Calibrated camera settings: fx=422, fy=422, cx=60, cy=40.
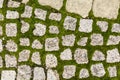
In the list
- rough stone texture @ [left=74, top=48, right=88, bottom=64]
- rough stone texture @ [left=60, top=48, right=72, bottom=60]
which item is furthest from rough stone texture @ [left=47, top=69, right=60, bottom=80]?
rough stone texture @ [left=74, top=48, right=88, bottom=64]

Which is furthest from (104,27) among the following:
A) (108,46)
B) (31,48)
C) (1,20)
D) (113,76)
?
(1,20)

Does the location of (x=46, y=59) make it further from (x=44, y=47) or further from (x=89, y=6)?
(x=89, y=6)

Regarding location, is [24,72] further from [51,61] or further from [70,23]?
[70,23]

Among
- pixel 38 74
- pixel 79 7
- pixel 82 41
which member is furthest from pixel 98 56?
pixel 38 74

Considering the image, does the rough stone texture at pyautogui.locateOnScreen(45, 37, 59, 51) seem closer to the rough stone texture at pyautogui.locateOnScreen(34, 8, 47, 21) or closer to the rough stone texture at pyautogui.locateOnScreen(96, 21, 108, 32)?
the rough stone texture at pyautogui.locateOnScreen(34, 8, 47, 21)

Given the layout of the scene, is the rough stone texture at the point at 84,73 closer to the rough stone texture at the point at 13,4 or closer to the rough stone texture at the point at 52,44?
the rough stone texture at the point at 52,44

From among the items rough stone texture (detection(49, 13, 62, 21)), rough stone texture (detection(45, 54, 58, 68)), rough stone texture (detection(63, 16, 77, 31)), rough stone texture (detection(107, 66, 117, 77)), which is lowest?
rough stone texture (detection(107, 66, 117, 77))
